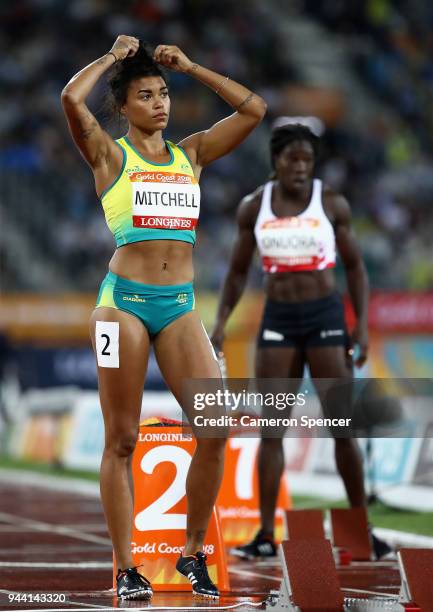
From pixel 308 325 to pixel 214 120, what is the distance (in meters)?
16.3

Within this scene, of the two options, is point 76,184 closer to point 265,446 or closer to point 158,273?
point 265,446

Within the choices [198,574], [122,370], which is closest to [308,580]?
[198,574]

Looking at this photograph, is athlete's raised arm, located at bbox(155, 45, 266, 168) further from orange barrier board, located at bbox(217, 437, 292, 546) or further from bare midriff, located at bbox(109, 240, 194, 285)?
orange barrier board, located at bbox(217, 437, 292, 546)

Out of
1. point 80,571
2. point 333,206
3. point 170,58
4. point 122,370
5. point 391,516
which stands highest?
point 333,206

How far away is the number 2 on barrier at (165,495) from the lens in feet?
21.4

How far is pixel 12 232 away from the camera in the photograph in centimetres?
2139

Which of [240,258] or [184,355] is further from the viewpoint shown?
[240,258]

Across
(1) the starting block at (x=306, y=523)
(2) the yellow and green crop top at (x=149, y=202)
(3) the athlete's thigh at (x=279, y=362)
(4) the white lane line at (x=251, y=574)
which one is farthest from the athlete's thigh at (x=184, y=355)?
(3) the athlete's thigh at (x=279, y=362)

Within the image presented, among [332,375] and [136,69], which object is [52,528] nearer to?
[332,375]

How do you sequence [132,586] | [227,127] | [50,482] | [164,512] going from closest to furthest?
[132,586] → [227,127] → [164,512] → [50,482]

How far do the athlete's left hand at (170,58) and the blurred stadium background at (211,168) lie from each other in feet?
30.0

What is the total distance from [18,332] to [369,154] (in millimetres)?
7787

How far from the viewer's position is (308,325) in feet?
26.7

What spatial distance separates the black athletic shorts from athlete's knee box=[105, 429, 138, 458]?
2393 mm
